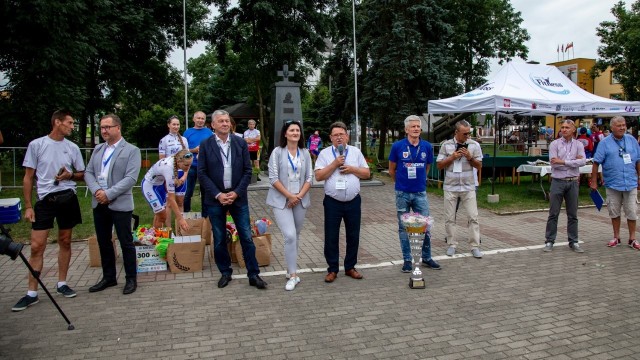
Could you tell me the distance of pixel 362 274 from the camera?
6215mm

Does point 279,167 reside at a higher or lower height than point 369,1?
lower

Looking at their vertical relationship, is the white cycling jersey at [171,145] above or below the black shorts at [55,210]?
above

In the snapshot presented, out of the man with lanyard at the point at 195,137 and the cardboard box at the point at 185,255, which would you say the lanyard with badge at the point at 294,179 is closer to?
the cardboard box at the point at 185,255

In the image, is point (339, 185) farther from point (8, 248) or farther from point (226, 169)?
point (8, 248)

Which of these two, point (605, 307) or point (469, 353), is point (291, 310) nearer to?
point (469, 353)

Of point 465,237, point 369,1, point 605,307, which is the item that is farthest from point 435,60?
point 605,307

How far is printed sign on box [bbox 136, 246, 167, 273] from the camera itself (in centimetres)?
622

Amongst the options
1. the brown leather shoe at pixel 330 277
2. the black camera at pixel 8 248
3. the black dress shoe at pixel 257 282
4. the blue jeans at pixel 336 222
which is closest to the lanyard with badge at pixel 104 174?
the black camera at pixel 8 248

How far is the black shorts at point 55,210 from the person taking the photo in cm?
515

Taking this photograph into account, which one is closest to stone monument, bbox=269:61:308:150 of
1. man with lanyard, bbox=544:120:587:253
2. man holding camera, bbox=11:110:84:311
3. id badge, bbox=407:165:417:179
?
man with lanyard, bbox=544:120:587:253

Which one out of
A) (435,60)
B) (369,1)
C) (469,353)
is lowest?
(469,353)

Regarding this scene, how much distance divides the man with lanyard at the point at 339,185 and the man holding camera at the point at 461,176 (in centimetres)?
162

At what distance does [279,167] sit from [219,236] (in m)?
1.04

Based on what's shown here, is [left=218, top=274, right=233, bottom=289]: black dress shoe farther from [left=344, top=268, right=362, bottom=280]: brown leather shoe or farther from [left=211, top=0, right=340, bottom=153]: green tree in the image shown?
[left=211, top=0, right=340, bottom=153]: green tree
